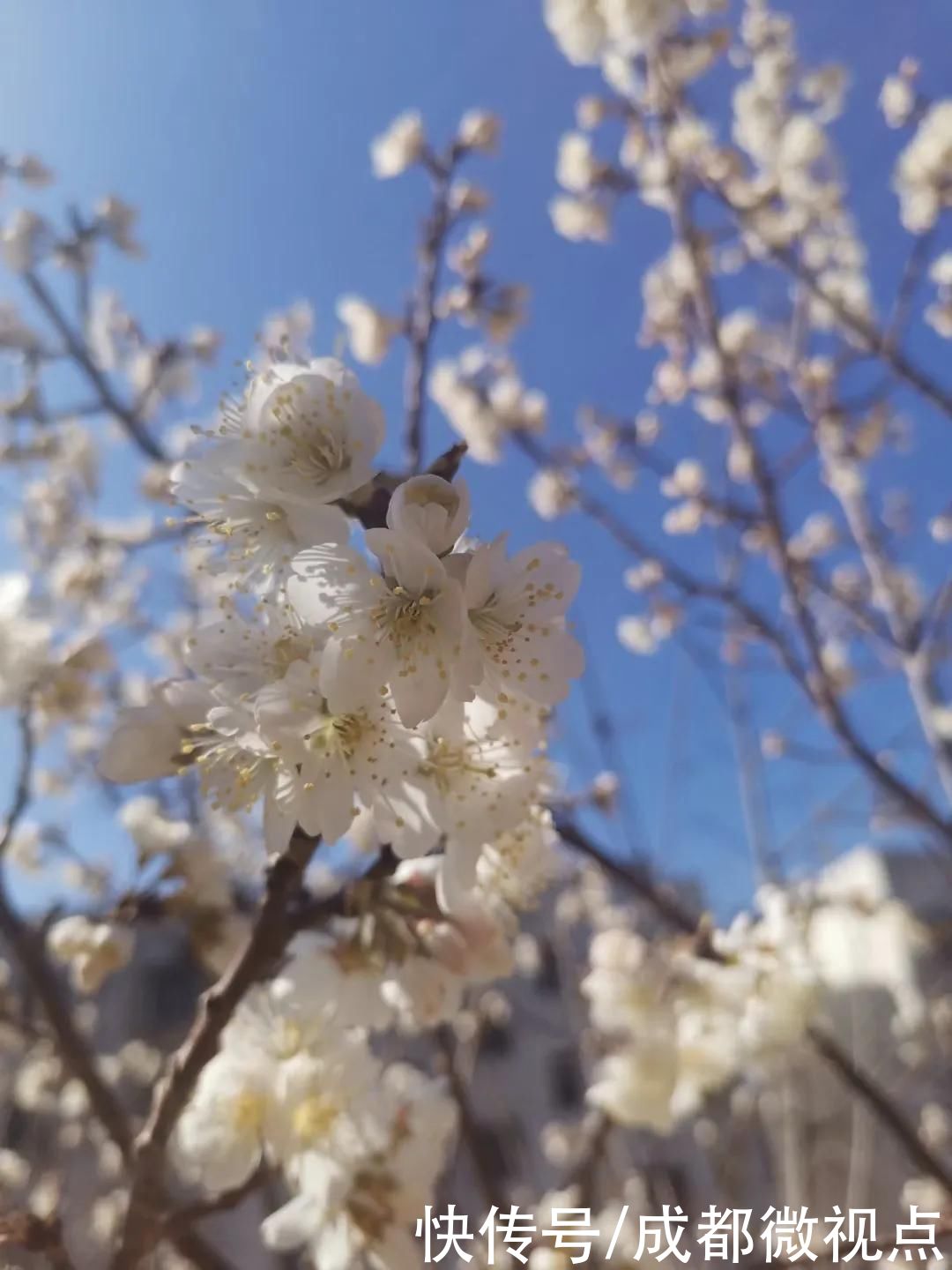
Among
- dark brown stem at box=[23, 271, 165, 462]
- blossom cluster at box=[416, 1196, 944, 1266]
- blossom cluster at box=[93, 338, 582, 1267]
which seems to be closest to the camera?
blossom cluster at box=[93, 338, 582, 1267]

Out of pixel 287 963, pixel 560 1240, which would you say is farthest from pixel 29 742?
pixel 560 1240

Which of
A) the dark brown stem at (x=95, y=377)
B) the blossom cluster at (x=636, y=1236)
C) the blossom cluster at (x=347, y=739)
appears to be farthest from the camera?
the dark brown stem at (x=95, y=377)

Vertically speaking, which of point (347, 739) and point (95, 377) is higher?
point (95, 377)

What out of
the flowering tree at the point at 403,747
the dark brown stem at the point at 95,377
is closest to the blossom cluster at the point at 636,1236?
the flowering tree at the point at 403,747

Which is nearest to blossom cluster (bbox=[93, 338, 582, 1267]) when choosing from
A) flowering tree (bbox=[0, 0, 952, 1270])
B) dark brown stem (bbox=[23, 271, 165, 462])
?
flowering tree (bbox=[0, 0, 952, 1270])

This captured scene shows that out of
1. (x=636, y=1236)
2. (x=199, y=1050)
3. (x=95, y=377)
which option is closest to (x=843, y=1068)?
(x=636, y=1236)

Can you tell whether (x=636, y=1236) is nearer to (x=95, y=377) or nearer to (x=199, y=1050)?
(x=199, y=1050)

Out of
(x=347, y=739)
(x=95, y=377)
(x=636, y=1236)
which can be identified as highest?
(x=95, y=377)

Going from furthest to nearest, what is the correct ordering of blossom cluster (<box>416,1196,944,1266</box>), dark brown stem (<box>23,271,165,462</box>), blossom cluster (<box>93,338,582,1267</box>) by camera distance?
dark brown stem (<box>23,271,165,462</box>)
blossom cluster (<box>416,1196,944,1266</box>)
blossom cluster (<box>93,338,582,1267</box>)

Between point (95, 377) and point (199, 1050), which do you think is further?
point (95, 377)

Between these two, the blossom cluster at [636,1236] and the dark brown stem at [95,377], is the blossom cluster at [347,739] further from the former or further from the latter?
the dark brown stem at [95,377]

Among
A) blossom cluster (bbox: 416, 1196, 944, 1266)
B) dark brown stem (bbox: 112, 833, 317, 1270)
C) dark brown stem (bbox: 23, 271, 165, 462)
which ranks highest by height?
dark brown stem (bbox: 23, 271, 165, 462)

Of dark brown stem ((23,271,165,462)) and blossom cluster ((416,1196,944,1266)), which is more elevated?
dark brown stem ((23,271,165,462))

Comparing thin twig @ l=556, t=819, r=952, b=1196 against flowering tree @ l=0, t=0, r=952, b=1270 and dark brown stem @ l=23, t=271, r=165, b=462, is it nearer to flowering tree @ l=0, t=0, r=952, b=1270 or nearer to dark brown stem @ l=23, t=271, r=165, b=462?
flowering tree @ l=0, t=0, r=952, b=1270
